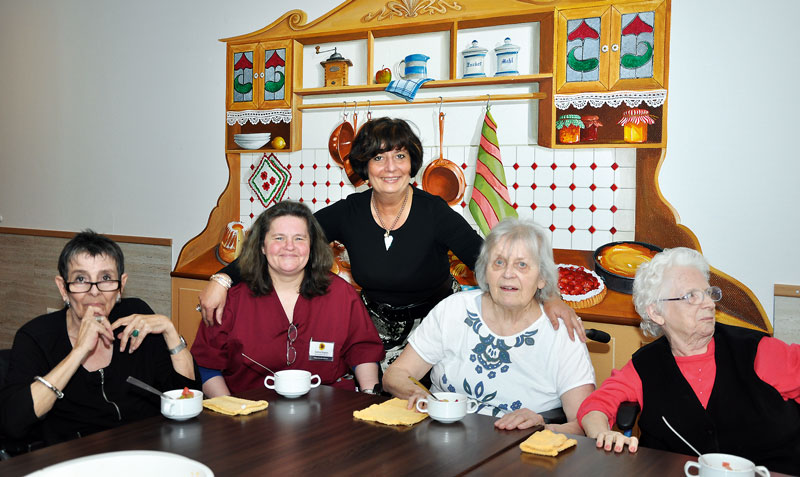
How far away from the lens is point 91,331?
1743 millimetres

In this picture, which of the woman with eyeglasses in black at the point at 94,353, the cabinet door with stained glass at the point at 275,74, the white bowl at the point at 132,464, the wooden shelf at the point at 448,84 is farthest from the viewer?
the cabinet door with stained glass at the point at 275,74

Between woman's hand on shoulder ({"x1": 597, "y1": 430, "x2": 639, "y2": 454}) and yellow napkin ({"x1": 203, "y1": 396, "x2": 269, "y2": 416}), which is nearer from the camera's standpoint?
woman's hand on shoulder ({"x1": 597, "y1": 430, "x2": 639, "y2": 454})

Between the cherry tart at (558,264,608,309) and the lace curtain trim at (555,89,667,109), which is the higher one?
the lace curtain trim at (555,89,667,109)

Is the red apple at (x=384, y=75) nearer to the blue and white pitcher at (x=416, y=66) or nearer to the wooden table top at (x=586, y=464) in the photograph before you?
the blue and white pitcher at (x=416, y=66)

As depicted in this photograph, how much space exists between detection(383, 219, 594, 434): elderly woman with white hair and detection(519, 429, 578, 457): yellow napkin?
20.3 inches

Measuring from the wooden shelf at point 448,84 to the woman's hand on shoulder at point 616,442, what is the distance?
87.6 inches

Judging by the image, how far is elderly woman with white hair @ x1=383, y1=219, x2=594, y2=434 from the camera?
6.34 ft

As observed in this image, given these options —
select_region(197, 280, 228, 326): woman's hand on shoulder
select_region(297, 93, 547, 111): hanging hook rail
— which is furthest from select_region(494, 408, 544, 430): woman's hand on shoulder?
select_region(297, 93, 547, 111): hanging hook rail

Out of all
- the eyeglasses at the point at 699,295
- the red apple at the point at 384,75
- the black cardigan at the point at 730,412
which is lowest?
the black cardigan at the point at 730,412

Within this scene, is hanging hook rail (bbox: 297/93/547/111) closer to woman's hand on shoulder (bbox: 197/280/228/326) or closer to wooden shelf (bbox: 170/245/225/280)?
wooden shelf (bbox: 170/245/225/280)

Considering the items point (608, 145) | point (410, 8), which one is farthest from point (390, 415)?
point (410, 8)

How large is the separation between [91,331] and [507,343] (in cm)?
117

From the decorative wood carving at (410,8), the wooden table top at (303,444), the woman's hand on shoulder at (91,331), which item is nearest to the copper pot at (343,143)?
the decorative wood carving at (410,8)

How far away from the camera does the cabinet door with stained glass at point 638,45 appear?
300cm
